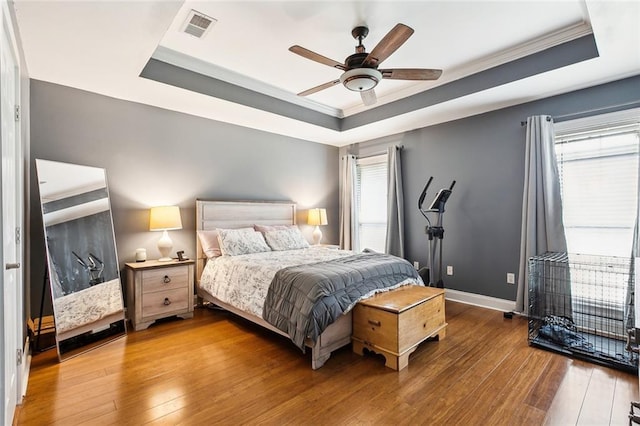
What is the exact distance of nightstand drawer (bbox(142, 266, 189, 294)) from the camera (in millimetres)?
3254

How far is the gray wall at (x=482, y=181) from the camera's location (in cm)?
Answer: 365

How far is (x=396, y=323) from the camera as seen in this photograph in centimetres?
236

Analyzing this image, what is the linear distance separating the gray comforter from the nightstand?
1295 millimetres

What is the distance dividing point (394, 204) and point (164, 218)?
3.24m

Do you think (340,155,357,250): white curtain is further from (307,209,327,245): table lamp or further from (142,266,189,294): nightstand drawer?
(142,266,189,294): nightstand drawer

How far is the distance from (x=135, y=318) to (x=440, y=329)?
3032 mm

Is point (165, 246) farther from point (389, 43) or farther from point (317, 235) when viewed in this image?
point (389, 43)

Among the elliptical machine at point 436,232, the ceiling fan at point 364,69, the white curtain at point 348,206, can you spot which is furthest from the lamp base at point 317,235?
the ceiling fan at point 364,69

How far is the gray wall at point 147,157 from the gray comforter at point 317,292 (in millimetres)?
1935

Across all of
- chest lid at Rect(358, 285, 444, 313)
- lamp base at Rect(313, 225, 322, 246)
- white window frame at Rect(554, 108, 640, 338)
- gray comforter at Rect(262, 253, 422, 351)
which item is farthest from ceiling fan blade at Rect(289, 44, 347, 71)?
lamp base at Rect(313, 225, 322, 246)

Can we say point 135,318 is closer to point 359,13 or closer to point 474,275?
point 359,13

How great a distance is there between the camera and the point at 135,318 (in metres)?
3.19

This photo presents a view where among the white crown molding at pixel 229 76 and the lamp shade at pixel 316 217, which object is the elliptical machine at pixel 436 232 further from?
the white crown molding at pixel 229 76

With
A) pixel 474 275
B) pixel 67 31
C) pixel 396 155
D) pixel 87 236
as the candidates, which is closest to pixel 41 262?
pixel 87 236
